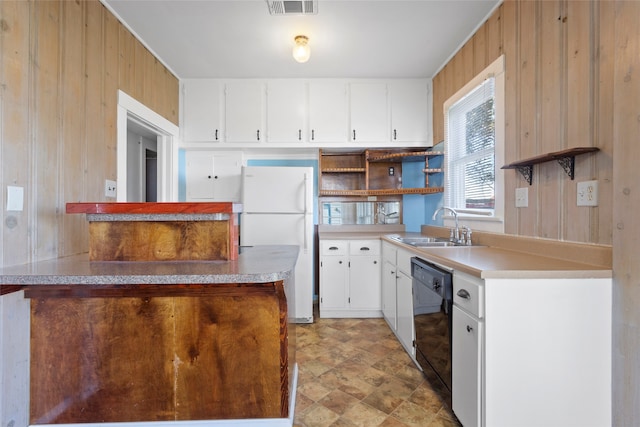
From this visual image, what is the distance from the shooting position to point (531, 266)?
1309mm

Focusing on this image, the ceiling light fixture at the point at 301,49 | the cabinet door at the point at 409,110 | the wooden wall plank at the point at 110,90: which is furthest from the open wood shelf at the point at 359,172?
the wooden wall plank at the point at 110,90

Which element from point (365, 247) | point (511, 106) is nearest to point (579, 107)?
point (511, 106)

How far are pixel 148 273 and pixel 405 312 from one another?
186 cm

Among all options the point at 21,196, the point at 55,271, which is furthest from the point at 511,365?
the point at 21,196

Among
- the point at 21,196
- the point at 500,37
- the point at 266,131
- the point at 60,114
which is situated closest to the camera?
the point at 21,196

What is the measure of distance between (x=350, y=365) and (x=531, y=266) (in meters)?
1.41

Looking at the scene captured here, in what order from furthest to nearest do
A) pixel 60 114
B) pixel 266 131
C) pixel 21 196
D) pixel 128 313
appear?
pixel 266 131 → pixel 60 114 → pixel 21 196 → pixel 128 313

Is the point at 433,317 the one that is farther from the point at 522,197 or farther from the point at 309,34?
the point at 309,34

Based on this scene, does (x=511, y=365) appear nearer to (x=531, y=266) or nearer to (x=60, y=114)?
(x=531, y=266)

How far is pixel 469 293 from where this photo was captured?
4.31 ft

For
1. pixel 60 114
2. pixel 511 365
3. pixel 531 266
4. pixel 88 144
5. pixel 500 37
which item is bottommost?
pixel 511 365

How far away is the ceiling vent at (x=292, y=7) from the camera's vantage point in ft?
6.33

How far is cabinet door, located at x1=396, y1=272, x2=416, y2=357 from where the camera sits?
2.13 m

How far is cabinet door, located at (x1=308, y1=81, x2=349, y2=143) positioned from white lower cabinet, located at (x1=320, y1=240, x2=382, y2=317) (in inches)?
46.8
